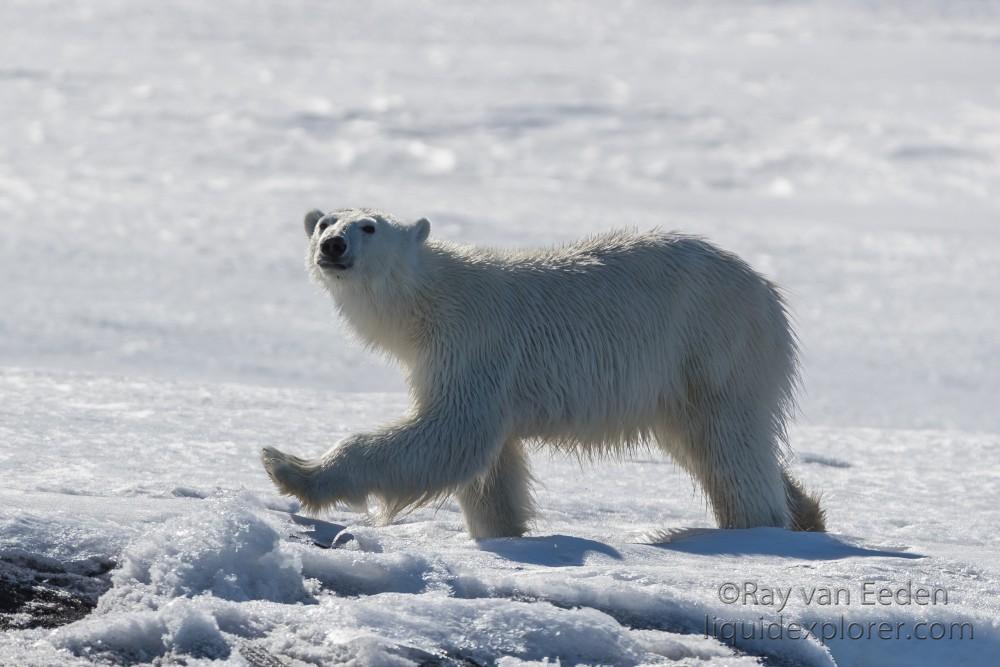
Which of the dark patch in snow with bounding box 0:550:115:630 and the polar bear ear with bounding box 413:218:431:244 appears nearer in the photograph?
the dark patch in snow with bounding box 0:550:115:630

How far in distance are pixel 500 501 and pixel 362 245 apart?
0.93 m

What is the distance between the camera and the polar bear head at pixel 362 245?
179 inches

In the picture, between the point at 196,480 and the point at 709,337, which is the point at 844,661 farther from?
the point at 196,480

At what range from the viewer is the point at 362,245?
15.1 feet

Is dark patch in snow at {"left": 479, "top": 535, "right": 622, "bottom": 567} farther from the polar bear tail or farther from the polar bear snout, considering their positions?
the polar bear tail

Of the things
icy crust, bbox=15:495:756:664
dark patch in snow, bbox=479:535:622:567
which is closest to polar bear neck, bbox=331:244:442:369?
dark patch in snow, bbox=479:535:622:567

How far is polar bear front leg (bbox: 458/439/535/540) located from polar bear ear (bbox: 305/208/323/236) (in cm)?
96

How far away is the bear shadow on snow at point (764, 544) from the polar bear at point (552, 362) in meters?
0.27

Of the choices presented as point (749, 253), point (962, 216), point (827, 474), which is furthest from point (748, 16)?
point (827, 474)

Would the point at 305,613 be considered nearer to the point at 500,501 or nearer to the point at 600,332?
the point at 500,501

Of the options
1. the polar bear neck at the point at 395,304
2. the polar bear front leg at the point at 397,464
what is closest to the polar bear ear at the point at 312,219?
the polar bear neck at the point at 395,304

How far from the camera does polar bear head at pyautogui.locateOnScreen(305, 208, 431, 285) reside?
4.55 m

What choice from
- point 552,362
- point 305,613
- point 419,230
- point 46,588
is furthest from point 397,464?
point 46,588

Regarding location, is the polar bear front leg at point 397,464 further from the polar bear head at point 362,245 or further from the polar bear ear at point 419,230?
the polar bear ear at point 419,230
